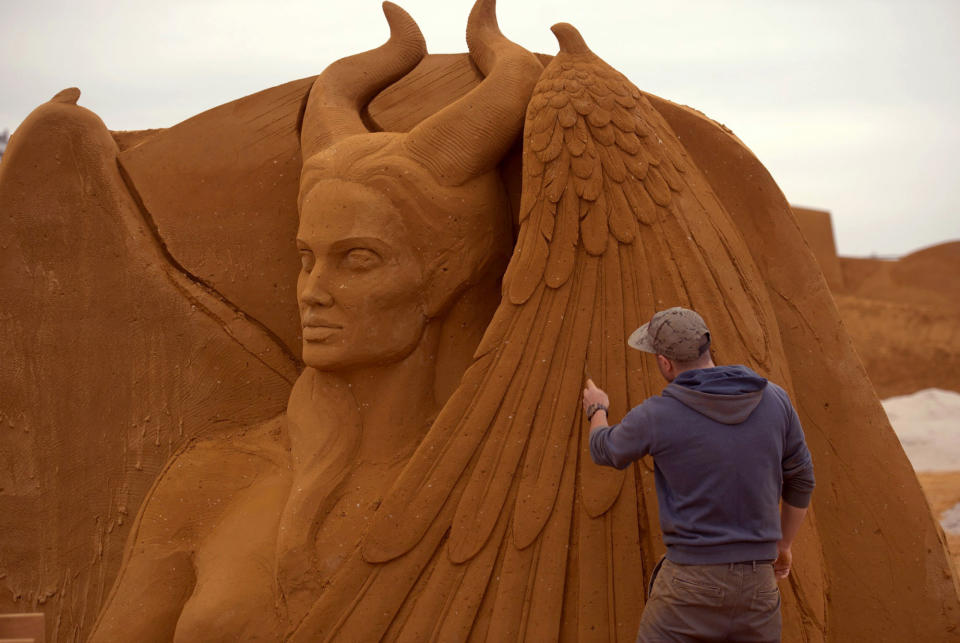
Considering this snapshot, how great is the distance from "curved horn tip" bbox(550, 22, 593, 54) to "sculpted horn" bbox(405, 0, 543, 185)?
0.18 metres

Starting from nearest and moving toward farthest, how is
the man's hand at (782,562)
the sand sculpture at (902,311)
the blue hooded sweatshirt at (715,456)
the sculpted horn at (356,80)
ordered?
the blue hooded sweatshirt at (715,456)
the man's hand at (782,562)
the sculpted horn at (356,80)
the sand sculpture at (902,311)

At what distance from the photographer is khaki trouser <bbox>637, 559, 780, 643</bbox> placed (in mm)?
2271

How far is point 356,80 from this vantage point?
12.0 ft

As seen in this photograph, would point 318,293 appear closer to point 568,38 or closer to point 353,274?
point 353,274

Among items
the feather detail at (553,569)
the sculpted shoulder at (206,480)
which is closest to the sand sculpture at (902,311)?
the sculpted shoulder at (206,480)

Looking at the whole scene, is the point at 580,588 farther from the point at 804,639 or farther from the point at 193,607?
the point at 193,607

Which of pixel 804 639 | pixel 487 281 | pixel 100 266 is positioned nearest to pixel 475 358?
pixel 487 281

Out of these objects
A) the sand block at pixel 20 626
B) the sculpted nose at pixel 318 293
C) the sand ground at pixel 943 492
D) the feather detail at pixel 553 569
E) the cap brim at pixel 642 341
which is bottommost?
the sand ground at pixel 943 492

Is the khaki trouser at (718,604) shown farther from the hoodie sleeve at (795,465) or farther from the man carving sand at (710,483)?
the hoodie sleeve at (795,465)

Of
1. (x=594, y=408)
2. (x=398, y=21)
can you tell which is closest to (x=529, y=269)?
(x=594, y=408)

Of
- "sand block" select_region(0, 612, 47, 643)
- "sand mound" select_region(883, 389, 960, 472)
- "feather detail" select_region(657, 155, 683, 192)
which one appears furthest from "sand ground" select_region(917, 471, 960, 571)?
"sand block" select_region(0, 612, 47, 643)

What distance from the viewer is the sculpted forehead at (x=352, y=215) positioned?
3.20 m

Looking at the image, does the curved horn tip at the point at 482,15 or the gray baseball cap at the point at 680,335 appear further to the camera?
the curved horn tip at the point at 482,15

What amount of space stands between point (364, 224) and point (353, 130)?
462 mm
